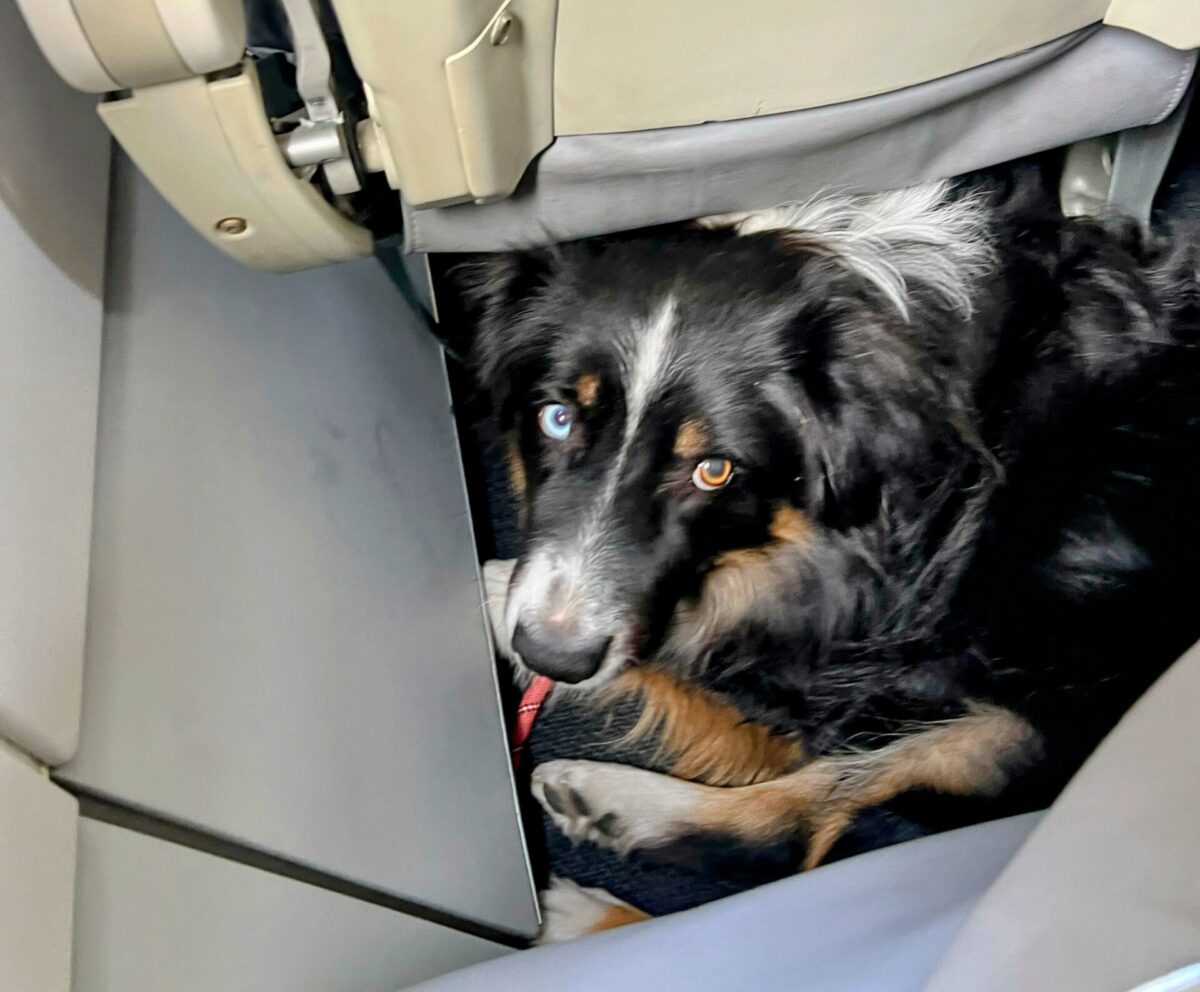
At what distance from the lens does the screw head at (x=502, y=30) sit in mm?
577

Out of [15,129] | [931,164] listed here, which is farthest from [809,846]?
[15,129]

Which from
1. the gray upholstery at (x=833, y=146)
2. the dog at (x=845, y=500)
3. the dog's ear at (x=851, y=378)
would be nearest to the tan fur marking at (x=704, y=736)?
the dog at (x=845, y=500)

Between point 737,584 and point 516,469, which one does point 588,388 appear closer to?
point 516,469

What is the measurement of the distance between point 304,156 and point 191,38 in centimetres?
14

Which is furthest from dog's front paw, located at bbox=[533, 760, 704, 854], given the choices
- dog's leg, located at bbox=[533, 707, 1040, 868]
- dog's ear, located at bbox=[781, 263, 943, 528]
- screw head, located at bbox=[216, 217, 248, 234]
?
screw head, located at bbox=[216, 217, 248, 234]

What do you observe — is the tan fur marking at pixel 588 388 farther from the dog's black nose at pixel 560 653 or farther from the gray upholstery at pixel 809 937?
the gray upholstery at pixel 809 937

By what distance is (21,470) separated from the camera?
1.69ft

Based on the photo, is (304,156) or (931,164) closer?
(304,156)

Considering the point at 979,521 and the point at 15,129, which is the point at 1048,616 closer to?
the point at 979,521

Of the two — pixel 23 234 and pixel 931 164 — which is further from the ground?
pixel 23 234

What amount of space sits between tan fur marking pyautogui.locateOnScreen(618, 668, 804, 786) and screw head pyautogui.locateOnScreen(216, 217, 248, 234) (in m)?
0.76

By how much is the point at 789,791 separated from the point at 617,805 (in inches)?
8.6

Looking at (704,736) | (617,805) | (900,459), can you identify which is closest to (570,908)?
(617,805)

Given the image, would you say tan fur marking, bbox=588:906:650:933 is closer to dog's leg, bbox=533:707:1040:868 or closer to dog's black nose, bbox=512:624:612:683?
dog's leg, bbox=533:707:1040:868
